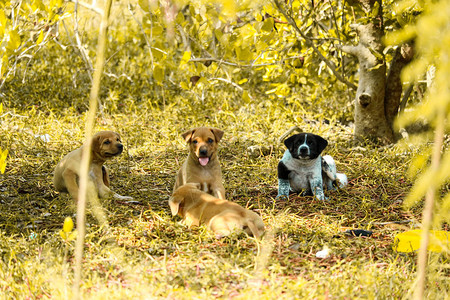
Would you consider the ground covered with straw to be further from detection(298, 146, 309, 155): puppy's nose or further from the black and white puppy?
detection(298, 146, 309, 155): puppy's nose

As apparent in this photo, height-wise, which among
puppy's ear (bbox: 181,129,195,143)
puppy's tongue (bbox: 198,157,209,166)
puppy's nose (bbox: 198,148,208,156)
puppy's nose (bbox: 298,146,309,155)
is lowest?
puppy's tongue (bbox: 198,157,209,166)

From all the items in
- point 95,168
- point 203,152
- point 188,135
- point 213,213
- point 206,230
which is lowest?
point 206,230

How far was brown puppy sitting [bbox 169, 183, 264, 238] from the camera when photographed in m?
4.34

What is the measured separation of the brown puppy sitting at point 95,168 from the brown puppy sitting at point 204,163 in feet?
2.41

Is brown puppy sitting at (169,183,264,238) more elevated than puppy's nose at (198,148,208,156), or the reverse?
puppy's nose at (198,148,208,156)

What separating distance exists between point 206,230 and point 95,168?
7.04 feet

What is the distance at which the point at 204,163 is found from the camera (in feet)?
18.6

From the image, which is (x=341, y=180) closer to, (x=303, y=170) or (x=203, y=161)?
(x=303, y=170)

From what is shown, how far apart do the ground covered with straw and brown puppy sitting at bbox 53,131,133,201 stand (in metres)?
0.18

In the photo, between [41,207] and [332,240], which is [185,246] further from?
[41,207]

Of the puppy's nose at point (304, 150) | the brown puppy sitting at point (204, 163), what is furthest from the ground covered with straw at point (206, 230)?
the puppy's nose at point (304, 150)

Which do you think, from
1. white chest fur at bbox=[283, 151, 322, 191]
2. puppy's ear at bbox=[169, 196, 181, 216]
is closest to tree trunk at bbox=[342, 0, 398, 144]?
white chest fur at bbox=[283, 151, 322, 191]

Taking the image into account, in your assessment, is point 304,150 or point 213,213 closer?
point 213,213

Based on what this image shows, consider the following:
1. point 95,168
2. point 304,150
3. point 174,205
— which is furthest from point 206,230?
point 95,168
